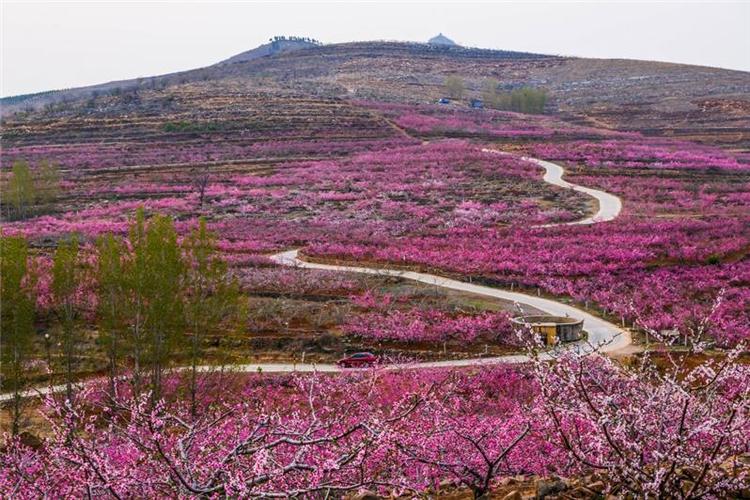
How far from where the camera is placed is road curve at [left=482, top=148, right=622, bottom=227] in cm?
5231

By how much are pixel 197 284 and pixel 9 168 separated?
239ft

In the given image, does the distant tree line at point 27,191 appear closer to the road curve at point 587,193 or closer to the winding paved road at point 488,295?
the winding paved road at point 488,295

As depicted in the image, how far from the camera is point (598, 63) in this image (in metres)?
184

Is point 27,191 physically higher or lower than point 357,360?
higher

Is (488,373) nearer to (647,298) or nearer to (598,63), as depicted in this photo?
(647,298)

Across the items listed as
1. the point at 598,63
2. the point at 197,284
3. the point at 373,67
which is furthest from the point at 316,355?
the point at 598,63

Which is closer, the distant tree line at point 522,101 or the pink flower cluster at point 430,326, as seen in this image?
the pink flower cluster at point 430,326

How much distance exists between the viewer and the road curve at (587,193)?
5231 cm

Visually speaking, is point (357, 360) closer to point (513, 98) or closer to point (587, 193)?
point (587, 193)

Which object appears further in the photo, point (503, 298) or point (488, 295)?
point (488, 295)

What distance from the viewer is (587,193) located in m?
62.9

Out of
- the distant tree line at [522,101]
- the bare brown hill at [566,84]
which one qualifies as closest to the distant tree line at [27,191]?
the bare brown hill at [566,84]

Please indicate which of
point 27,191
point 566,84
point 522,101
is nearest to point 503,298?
point 27,191

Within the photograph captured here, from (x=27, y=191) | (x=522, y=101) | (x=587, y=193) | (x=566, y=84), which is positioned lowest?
(x=587, y=193)
